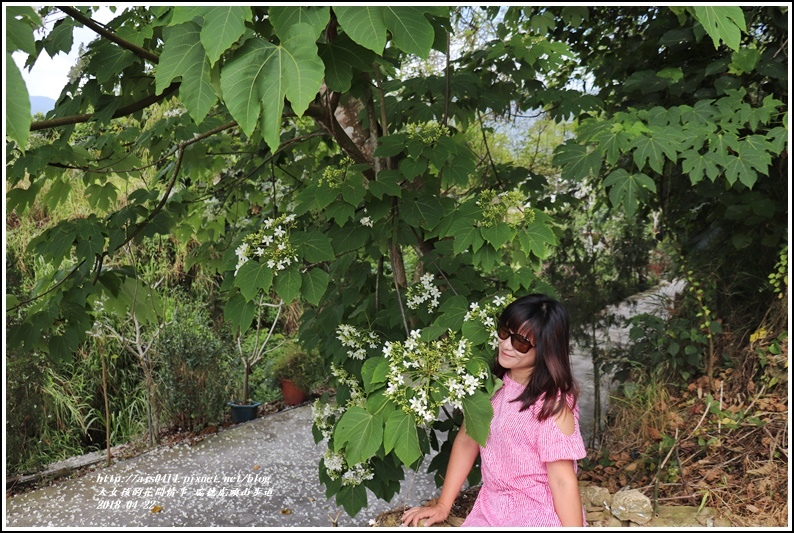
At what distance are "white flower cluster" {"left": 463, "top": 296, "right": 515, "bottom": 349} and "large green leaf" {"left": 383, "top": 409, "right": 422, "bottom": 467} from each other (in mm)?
336

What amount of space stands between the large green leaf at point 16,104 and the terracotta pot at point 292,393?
175 inches

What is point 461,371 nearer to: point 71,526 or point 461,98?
point 461,98

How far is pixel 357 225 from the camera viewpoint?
187 cm

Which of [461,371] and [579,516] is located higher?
[461,371]

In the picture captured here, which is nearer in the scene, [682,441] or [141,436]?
[682,441]

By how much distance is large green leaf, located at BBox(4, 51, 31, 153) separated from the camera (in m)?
0.83

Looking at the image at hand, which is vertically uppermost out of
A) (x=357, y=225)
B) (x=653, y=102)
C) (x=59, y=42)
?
(x=59, y=42)

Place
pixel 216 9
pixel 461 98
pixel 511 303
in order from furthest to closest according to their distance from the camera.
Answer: pixel 461 98 < pixel 511 303 < pixel 216 9

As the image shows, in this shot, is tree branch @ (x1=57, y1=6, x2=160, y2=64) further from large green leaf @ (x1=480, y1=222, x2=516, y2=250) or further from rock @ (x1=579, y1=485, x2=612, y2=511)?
rock @ (x1=579, y1=485, x2=612, y2=511)

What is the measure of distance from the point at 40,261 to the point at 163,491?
213cm

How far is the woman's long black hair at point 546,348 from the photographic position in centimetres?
141

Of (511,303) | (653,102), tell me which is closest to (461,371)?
(511,303)

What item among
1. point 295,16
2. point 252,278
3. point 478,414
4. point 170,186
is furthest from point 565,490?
point 170,186

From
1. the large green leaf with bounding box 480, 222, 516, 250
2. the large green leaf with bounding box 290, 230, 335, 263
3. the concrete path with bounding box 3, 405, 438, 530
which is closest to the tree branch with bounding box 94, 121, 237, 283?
the large green leaf with bounding box 290, 230, 335, 263
